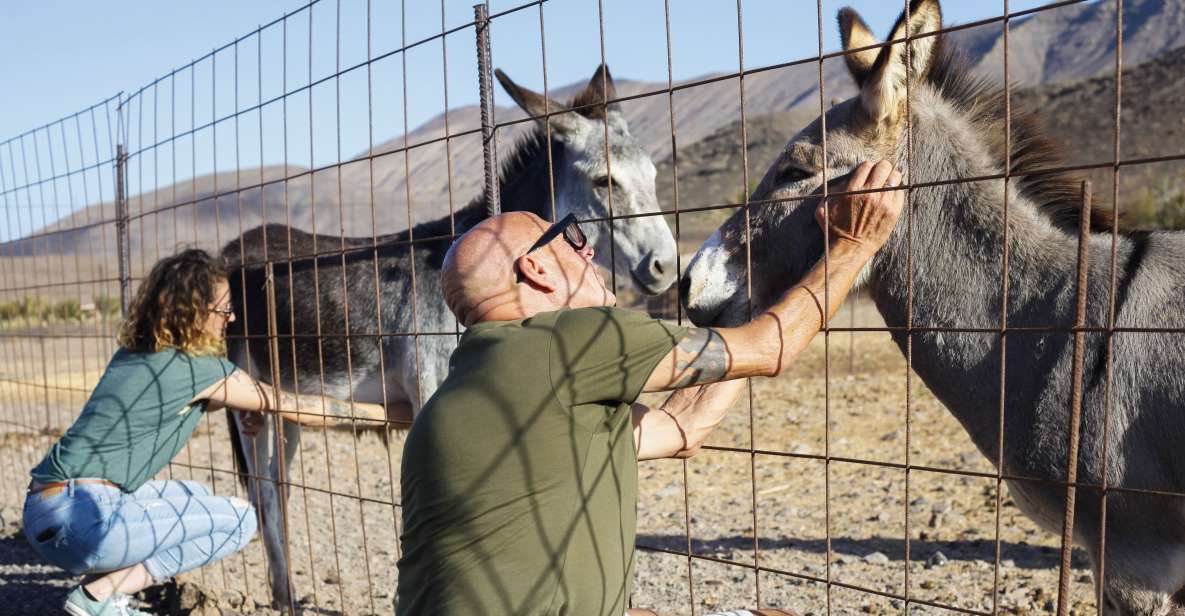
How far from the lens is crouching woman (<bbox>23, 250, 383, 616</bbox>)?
13.1ft

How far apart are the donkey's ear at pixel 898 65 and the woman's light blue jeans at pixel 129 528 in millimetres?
3365

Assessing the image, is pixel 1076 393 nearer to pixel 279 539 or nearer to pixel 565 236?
pixel 565 236

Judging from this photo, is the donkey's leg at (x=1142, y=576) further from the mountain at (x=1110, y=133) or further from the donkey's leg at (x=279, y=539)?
the mountain at (x=1110, y=133)

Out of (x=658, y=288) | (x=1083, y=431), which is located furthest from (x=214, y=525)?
(x=1083, y=431)

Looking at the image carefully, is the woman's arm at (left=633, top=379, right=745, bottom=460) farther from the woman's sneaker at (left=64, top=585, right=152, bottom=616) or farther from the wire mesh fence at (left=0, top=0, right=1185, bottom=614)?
the woman's sneaker at (left=64, top=585, right=152, bottom=616)

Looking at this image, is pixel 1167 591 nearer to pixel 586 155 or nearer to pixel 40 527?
pixel 586 155

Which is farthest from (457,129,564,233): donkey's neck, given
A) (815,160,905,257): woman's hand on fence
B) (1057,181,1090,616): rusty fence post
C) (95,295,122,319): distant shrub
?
(1057,181,1090,616): rusty fence post

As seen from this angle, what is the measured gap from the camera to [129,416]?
4086 millimetres

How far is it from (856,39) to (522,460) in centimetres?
181

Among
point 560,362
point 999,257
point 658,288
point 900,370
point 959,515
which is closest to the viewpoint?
point 560,362

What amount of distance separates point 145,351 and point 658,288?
2444mm

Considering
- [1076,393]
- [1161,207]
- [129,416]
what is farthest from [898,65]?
[1161,207]

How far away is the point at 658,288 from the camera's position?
16.0 ft

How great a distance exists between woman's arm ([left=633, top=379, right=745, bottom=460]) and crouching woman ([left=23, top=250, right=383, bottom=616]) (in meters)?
1.74
